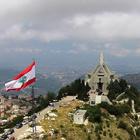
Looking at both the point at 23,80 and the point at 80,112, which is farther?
the point at 80,112

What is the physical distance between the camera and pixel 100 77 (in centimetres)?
12519

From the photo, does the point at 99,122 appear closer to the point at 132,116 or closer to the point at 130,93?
the point at 132,116

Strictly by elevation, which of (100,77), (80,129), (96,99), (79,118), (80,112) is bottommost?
(80,129)

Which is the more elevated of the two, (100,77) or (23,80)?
(23,80)

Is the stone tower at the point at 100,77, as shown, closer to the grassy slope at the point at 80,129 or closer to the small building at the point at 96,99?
the small building at the point at 96,99

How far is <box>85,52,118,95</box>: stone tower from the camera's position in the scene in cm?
12431

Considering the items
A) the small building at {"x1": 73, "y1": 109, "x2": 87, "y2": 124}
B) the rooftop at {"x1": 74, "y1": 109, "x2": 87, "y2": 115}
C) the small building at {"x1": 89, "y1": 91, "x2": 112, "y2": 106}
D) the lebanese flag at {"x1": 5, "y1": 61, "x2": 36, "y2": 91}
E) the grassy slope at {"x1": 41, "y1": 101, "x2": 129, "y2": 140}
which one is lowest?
the grassy slope at {"x1": 41, "y1": 101, "x2": 129, "y2": 140}

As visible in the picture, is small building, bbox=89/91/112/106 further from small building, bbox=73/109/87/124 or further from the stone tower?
the stone tower

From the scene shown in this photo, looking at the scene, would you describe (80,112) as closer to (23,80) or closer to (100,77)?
(100,77)

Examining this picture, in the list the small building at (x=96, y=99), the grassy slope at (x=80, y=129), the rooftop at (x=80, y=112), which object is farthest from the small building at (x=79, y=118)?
the small building at (x=96, y=99)

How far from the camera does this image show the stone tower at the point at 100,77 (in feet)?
408

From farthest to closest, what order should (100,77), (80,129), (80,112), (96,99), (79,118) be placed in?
(100,77) < (96,99) < (80,112) < (79,118) < (80,129)

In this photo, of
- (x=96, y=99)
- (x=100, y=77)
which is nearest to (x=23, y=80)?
(x=96, y=99)

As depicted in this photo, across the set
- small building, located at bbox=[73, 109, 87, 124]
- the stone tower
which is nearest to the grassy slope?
small building, located at bbox=[73, 109, 87, 124]
